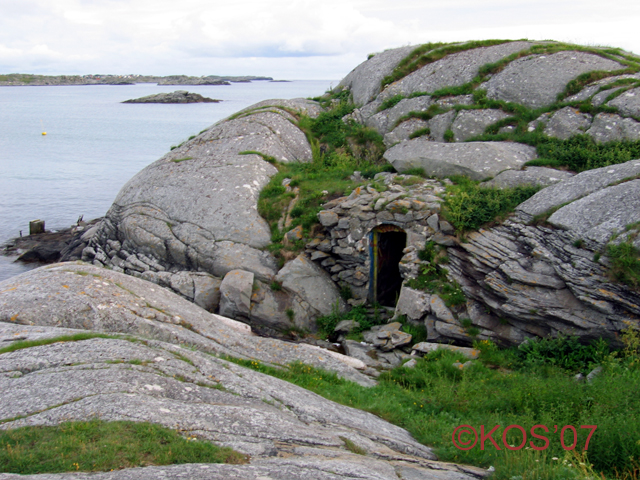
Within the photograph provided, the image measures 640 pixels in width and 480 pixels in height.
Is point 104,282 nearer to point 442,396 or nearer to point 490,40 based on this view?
point 442,396

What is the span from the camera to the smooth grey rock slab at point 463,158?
1648 cm

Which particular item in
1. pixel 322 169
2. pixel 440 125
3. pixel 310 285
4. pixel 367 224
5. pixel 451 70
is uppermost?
pixel 451 70

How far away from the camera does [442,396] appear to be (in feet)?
31.7

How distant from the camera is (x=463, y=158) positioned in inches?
669

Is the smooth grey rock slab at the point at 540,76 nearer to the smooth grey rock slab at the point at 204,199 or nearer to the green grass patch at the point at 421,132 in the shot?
the green grass patch at the point at 421,132

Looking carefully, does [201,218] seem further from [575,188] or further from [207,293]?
[575,188]

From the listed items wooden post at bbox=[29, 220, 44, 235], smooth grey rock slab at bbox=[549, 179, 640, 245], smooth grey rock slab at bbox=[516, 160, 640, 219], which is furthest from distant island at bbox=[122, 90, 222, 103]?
smooth grey rock slab at bbox=[549, 179, 640, 245]

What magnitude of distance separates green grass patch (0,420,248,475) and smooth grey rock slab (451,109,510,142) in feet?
56.2

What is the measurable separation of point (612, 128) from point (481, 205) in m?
6.92

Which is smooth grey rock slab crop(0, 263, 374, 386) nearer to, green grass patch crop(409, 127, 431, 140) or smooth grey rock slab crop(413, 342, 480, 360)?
smooth grey rock slab crop(413, 342, 480, 360)

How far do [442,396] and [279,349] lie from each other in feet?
13.3

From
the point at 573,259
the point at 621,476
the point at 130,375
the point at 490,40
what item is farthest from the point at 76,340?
the point at 490,40

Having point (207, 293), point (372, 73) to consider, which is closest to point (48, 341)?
point (207, 293)

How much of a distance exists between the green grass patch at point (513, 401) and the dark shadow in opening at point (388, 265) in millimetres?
4466
